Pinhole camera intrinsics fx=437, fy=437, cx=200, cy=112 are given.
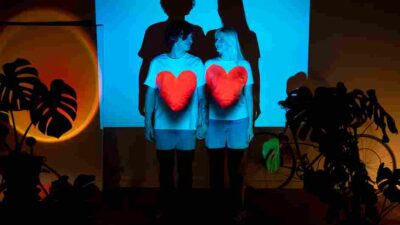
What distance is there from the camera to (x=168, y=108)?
4156mm

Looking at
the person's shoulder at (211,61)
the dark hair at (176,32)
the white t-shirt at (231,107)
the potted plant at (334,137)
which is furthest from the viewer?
the person's shoulder at (211,61)

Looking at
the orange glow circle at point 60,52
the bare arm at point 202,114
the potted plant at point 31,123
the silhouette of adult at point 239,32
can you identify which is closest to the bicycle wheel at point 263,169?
the silhouette of adult at point 239,32

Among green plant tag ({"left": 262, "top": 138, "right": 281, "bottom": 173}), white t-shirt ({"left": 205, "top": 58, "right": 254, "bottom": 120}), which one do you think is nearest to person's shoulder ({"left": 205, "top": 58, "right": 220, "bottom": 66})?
white t-shirt ({"left": 205, "top": 58, "right": 254, "bottom": 120})

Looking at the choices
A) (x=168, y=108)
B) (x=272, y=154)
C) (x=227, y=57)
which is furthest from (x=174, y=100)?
(x=272, y=154)

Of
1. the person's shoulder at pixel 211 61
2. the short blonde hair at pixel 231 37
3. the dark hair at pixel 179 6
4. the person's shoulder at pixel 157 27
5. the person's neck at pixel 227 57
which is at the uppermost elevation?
the dark hair at pixel 179 6

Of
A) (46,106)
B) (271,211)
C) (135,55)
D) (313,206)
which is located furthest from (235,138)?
(46,106)

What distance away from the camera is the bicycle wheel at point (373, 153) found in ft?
16.4

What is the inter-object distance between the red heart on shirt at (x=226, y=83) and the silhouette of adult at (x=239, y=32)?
1.34ft

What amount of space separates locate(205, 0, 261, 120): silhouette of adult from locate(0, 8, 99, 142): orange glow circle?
1.27 m

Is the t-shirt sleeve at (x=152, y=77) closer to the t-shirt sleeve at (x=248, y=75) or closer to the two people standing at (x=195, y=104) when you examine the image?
the two people standing at (x=195, y=104)

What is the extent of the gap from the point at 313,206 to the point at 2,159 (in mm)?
3079

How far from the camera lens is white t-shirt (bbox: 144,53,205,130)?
4121mm

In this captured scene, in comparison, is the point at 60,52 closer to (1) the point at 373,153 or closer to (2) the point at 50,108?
(2) the point at 50,108

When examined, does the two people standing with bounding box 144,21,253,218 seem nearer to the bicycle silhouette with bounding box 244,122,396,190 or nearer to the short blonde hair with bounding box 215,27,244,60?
the short blonde hair with bounding box 215,27,244,60
